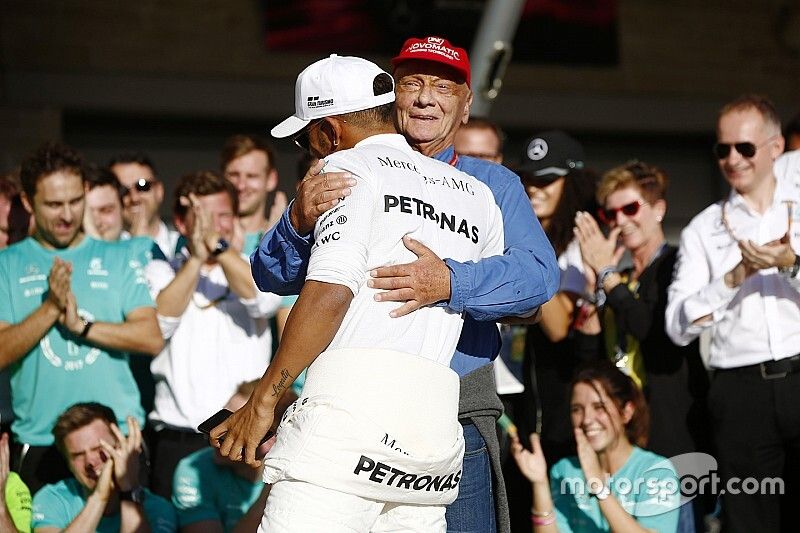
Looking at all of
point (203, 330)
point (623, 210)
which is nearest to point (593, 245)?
point (623, 210)

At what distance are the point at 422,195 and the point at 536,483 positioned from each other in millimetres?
2179

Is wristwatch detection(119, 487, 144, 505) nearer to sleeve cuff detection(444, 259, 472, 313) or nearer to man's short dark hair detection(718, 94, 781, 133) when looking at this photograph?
sleeve cuff detection(444, 259, 472, 313)

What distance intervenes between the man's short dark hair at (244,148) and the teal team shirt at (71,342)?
1.03m

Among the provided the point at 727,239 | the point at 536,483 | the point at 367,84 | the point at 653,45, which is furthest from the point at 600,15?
the point at 367,84

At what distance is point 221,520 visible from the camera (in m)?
5.73

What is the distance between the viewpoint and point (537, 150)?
6.17 metres

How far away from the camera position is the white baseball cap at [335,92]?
11.8ft

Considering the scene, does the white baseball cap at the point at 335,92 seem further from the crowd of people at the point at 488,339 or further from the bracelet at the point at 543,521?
the bracelet at the point at 543,521

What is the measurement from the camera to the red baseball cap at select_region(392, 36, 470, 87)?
4281mm

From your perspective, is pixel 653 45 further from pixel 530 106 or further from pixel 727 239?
pixel 727 239

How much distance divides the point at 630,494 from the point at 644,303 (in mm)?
953

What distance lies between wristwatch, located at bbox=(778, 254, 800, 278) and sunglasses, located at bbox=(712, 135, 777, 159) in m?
0.59

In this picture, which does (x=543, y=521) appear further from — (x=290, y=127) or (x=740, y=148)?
(x=290, y=127)

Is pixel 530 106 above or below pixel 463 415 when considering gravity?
above
